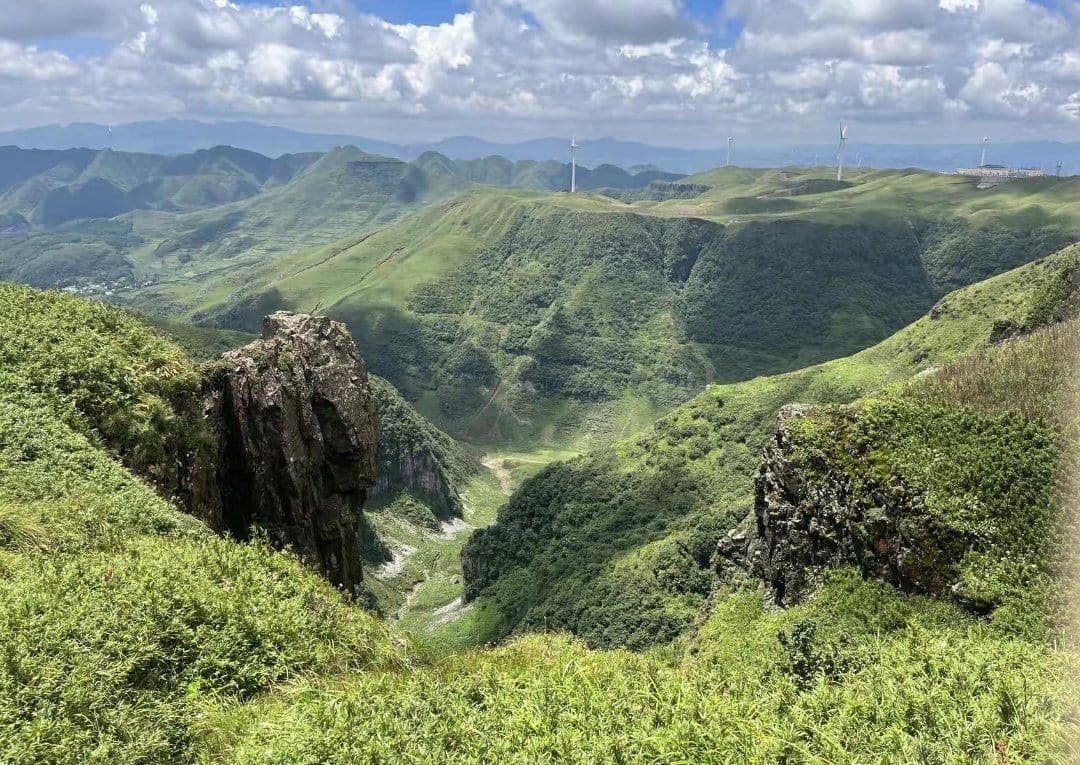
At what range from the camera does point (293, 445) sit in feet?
110

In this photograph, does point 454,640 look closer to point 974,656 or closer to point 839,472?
point 839,472

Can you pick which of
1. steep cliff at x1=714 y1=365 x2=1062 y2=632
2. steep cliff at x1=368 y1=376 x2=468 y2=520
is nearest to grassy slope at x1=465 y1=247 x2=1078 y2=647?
steep cliff at x1=714 y1=365 x2=1062 y2=632

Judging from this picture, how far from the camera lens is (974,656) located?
16.4m

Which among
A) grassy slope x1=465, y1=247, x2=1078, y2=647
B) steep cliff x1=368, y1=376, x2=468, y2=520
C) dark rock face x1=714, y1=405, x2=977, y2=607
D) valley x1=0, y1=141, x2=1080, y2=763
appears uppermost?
valley x1=0, y1=141, x2=1080, y2=763

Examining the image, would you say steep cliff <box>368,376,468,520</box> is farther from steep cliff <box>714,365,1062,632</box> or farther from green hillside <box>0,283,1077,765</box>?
green hillside <box>0,283,1077,765</box>

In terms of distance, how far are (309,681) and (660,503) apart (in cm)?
9926

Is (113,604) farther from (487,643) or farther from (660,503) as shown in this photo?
(660,503)

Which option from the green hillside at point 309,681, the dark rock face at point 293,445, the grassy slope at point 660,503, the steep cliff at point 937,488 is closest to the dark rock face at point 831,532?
the steep cliff at point 937,488

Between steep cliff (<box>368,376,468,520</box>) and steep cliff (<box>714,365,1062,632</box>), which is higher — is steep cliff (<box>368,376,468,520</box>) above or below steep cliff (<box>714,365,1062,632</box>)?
below

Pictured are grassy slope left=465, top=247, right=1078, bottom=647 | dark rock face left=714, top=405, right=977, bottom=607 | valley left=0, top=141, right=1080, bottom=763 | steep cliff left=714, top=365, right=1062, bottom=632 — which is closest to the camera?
valley left=0, top=141, right=1080, bottom=763

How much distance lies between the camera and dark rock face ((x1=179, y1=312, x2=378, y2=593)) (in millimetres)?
31094

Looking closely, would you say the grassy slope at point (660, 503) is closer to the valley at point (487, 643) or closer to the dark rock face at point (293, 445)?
the valley at point (487, 643)

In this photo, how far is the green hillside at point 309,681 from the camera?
11.0m

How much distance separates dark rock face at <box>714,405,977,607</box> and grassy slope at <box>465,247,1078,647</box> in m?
31.1
